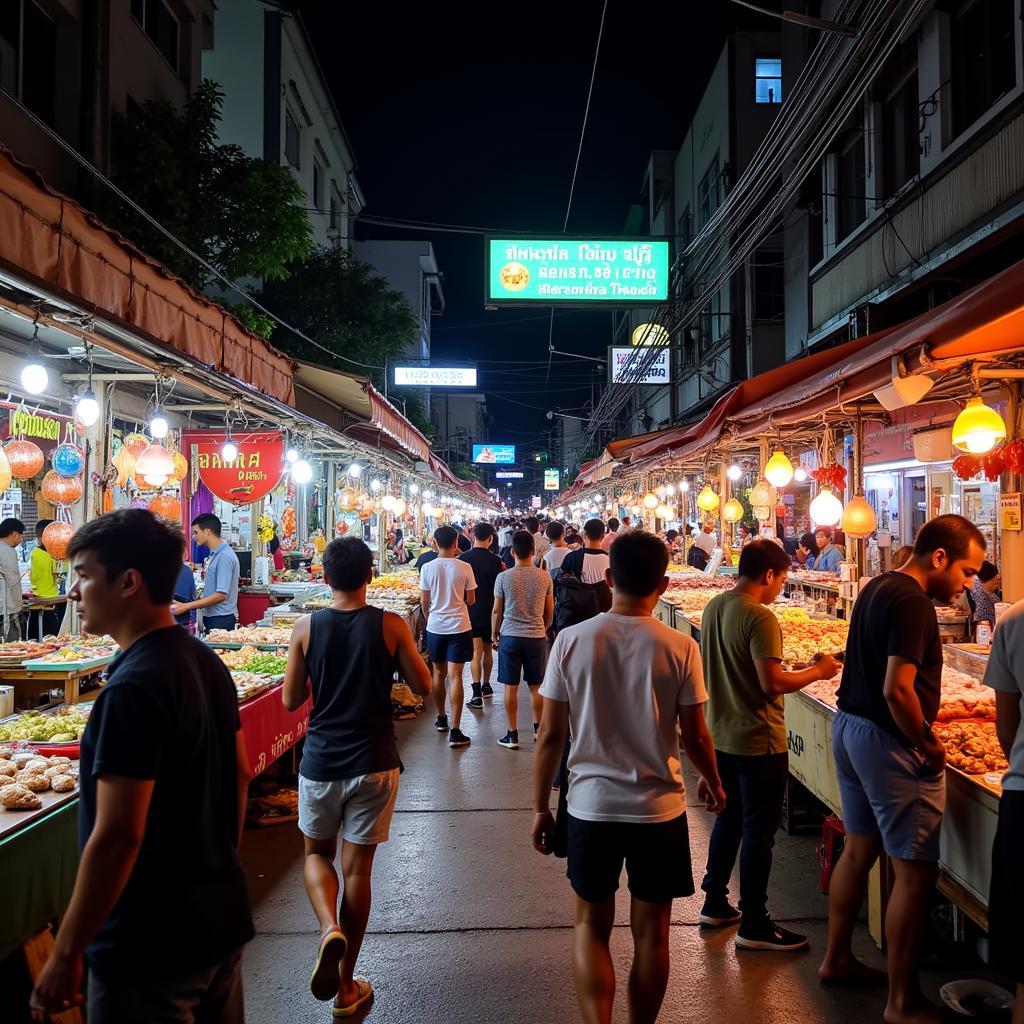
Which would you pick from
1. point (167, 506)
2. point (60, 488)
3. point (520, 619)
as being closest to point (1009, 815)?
point (520, 619)

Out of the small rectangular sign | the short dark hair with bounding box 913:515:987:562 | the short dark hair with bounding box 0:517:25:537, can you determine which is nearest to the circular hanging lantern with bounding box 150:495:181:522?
the short dark hair with bounding box 0:517:25:537

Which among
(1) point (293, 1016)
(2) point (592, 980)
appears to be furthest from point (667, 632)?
(1) point (293, 1016)

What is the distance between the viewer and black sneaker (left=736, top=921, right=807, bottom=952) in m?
4.26

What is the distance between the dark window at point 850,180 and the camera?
15.6m

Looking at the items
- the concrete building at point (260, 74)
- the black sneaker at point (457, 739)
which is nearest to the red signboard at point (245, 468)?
the black sneaker at point (457, 739)

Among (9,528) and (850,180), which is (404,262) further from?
(9,528)

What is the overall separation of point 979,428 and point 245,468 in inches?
285

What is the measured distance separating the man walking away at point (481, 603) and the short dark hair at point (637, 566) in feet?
21.6

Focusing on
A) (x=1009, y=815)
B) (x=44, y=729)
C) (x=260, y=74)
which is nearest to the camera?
(x=1009, y=815)

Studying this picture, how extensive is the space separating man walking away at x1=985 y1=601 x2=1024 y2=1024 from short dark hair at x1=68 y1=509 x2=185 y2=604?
116 inches

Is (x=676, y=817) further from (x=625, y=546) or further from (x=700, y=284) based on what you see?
(x=700, y=284)

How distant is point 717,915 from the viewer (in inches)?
181

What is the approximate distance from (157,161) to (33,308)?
29.7 feet

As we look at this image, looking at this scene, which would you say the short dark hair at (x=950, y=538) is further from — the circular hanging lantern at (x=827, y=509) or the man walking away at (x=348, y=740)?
the circular hanging lantern at (x=827, y=509)
